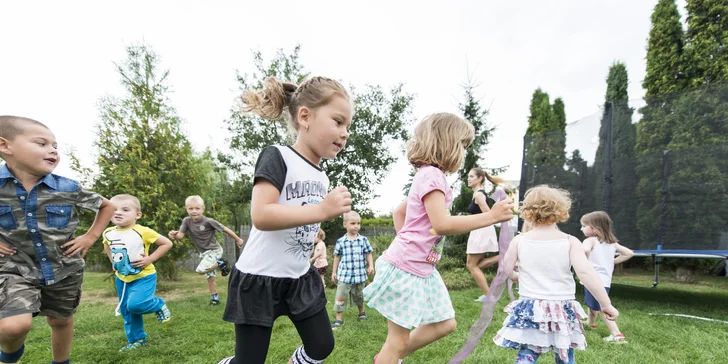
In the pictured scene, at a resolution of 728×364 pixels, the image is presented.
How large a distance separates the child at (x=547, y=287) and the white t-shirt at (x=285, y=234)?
1.62 metres

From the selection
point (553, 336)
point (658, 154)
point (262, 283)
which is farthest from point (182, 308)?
point (658, 154)

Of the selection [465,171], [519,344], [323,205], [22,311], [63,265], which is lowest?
[519,344]

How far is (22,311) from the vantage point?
216 centimetres

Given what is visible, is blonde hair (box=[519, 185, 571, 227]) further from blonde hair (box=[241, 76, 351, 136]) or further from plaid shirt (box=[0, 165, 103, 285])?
plaid shirt (box=[0, 165, 103, 285])

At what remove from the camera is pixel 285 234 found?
1855 mm

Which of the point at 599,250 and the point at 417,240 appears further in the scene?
the point at 599,250

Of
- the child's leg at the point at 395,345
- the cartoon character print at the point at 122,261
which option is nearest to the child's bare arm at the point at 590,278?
the child's leg at the point at 395,345

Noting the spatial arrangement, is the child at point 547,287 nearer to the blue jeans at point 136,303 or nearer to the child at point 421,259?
the child at point 421,259

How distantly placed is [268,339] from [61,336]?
1.92 meters

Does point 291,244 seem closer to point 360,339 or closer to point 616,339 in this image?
point 360,339

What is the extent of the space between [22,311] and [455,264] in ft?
27.4

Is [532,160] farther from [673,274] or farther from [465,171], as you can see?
[673,274]

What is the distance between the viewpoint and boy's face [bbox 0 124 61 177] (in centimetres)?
228

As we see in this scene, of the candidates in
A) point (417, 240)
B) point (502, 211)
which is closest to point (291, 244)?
point (417, 240)
